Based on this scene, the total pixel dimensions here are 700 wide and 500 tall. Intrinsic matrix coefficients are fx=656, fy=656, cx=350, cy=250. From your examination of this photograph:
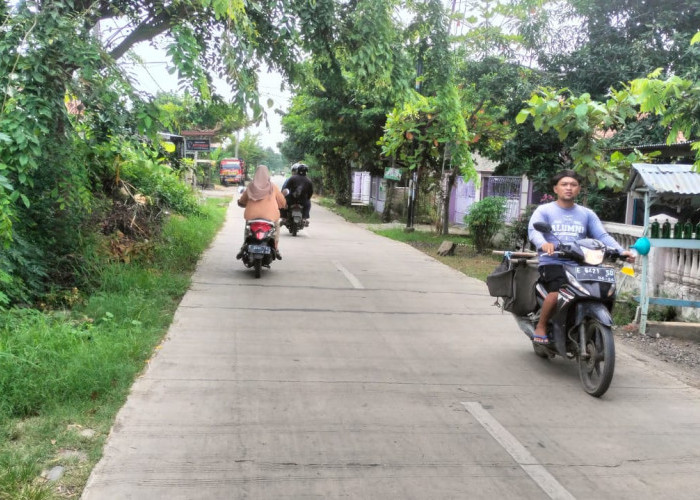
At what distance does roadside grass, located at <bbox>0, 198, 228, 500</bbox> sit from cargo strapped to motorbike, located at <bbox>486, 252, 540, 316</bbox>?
3266 millimetres

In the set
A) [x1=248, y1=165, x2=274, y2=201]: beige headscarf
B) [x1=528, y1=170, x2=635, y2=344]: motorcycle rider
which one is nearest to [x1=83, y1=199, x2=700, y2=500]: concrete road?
[x1=528, y1=170, x2=635, y2=344]: motorcycle rider

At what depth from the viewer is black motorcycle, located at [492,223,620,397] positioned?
16.7 feet

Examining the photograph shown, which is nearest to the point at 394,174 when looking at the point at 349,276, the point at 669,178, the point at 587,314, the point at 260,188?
the point at 349,276

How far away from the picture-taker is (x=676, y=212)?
10508 mm

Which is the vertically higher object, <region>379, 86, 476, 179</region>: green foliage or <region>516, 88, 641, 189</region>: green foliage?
<region>379, 86, 476, 179</region>: green foliage

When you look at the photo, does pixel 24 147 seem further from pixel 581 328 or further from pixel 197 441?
pixel 581 328

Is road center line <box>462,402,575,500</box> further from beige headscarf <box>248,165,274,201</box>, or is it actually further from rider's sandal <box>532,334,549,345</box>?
beige headscarf <box>248,165,274,201</box>

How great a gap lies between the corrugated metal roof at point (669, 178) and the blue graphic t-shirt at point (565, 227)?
217cm

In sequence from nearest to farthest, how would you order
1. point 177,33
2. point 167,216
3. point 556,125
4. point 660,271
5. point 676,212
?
1. point 177,33
2. point 556,125
3. point 660,271
4. point 676,212
5. point 167,216

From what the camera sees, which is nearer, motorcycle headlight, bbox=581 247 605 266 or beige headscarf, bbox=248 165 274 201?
motorcycle headlight, bbox=581 247 605 266

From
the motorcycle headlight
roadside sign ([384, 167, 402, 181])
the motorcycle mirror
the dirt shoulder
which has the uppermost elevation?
roadside sign ([384, 167, 402, 181])

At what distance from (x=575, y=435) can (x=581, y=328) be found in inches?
48.2

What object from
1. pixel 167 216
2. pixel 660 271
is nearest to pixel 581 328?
pixel 660 271

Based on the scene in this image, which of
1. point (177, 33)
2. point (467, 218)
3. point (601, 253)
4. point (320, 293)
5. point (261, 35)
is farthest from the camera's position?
point (467, 218)
